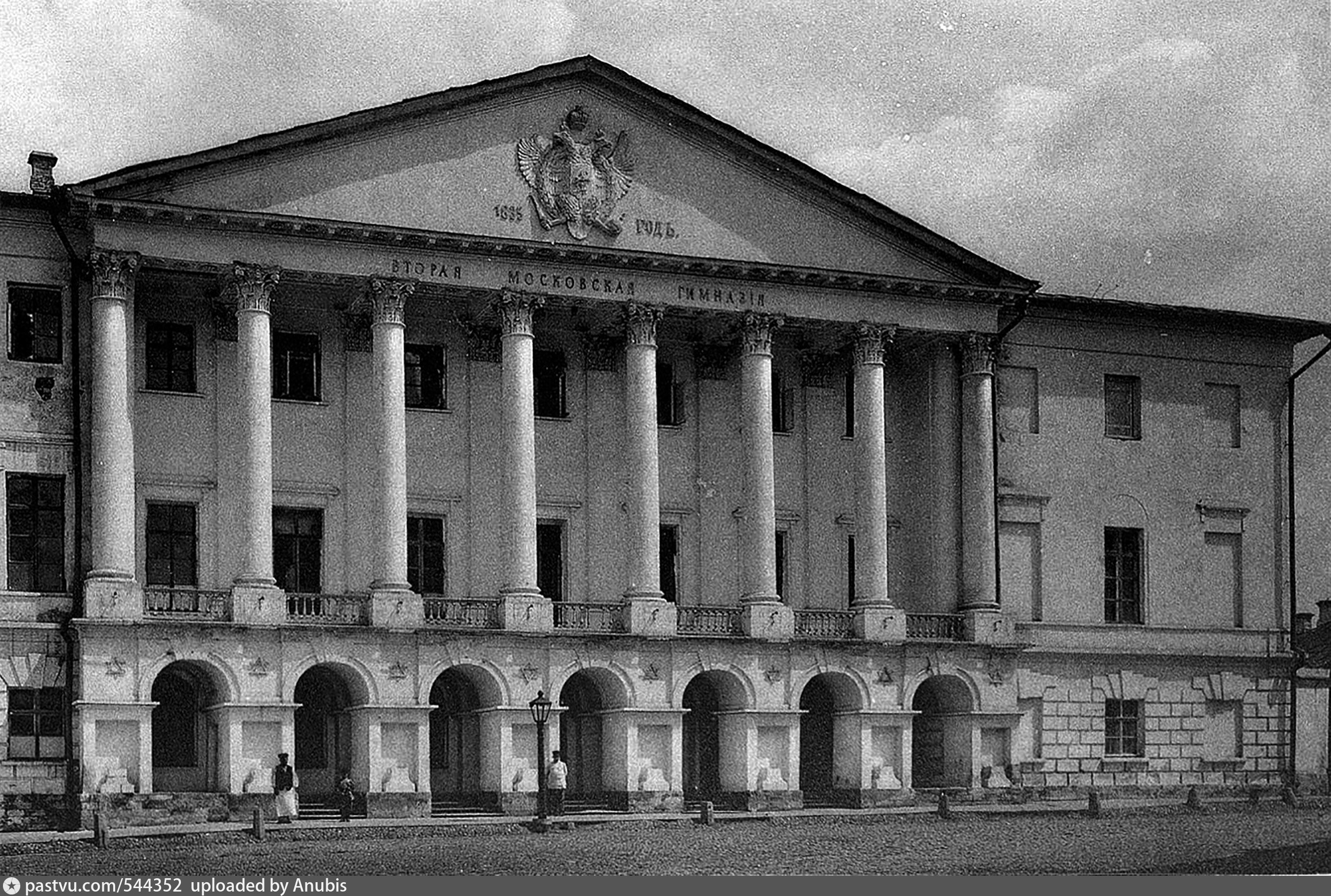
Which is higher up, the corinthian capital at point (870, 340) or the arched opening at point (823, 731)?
the corinthian capital at point (870, 340)

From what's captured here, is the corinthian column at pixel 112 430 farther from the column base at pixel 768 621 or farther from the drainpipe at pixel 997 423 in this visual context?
the drainpipe at pixel 997 423

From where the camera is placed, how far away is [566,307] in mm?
47344

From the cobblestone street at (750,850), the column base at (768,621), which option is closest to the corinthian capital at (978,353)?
the column base at (768,621)

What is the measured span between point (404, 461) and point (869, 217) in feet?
37.7

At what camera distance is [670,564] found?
5038 cm

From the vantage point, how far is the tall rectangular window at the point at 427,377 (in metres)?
48.2

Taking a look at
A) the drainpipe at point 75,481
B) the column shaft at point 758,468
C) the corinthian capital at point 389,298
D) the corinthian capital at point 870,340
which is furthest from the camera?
the corinthian capital at point 870,340

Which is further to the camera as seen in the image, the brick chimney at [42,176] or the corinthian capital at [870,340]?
the corinthian capital at [870,340]

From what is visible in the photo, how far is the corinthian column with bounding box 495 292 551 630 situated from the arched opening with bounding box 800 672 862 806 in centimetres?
642

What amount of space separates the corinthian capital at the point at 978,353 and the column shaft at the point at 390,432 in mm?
12999

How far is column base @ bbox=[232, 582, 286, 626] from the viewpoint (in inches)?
1706

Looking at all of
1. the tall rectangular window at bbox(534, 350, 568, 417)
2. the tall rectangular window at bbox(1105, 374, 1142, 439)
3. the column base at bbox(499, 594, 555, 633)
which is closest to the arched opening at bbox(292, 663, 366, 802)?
the column base at bbox(499, 594, 555, 633)

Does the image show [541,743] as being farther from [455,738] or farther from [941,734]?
[941,734]

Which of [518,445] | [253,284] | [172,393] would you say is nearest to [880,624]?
[518,445]
